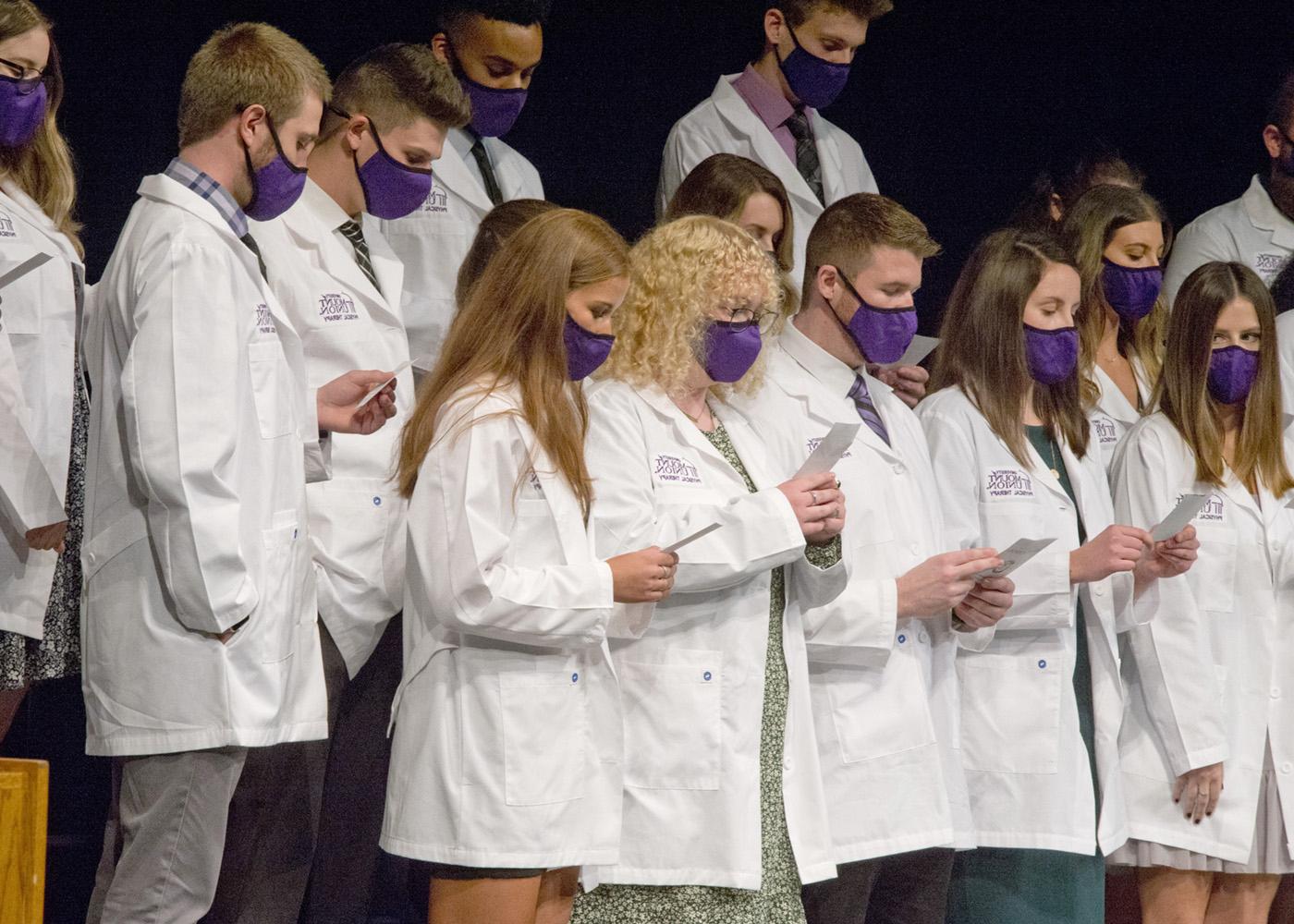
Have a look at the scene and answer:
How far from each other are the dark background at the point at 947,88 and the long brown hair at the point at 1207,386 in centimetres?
142

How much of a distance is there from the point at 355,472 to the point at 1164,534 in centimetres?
177

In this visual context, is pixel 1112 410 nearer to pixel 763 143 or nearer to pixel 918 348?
pixel 918 348

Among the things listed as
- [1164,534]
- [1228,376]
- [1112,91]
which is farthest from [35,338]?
[1112,91]

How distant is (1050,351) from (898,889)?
4.22 ft

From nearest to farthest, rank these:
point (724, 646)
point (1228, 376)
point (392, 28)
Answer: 1. point (724, 646)
2. point (1228, 376)
3. point (392, 28)

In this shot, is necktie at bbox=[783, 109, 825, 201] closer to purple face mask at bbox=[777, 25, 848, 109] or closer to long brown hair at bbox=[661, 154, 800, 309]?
purple face mask at bbox=[777, 25, 848, 109]

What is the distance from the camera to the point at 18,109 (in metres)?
3.14

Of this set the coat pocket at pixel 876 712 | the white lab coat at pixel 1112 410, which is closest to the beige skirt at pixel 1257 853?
the white lab coat at pixel 1112 410

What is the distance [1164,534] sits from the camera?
12.5 feet

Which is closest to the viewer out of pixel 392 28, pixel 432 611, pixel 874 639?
pixel 432 611

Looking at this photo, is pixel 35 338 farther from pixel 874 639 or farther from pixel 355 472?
pixel 874 639

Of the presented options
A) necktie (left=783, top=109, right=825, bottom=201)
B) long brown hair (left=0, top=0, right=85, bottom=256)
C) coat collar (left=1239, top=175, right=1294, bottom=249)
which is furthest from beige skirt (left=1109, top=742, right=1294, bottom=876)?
long brown hair (left=0, top=0, right=85, bottom=256)

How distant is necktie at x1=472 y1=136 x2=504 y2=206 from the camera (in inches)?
174

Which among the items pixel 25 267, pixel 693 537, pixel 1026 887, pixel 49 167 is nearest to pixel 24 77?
pixel 49 167
